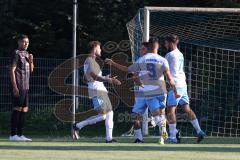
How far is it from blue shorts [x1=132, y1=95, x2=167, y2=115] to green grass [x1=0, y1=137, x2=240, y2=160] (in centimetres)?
64

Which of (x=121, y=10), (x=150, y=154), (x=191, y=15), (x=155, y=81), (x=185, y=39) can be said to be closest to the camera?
(x=150, y=154)

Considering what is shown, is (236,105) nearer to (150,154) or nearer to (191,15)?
(191,15)

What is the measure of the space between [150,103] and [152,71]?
0.59 metres

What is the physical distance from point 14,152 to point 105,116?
9.30ft

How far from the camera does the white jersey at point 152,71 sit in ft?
44.1

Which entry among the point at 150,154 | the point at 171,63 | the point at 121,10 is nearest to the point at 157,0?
the point at 121,10

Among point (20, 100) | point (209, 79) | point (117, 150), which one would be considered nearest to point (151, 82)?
point (117, 150)

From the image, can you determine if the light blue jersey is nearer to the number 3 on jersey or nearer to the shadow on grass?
the number 3 on jersey

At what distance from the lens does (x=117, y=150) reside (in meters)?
12.2

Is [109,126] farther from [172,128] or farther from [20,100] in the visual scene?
[20,100]

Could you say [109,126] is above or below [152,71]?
below

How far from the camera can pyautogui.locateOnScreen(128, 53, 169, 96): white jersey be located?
13453 mm

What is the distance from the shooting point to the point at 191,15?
20.4 metres

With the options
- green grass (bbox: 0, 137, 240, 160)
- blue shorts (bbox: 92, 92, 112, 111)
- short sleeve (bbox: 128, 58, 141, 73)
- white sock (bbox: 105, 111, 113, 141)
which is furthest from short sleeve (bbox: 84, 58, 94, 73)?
green grass (bbox: 0, 137, 240, 160)
